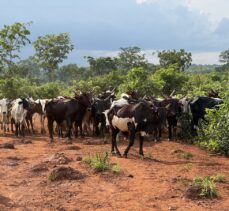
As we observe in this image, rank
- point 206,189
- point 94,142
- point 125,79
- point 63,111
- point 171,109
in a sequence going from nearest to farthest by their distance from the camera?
1. point 206,189
2. point 94,142
3. point 63,111
4. point 171,109
5. point 125,79

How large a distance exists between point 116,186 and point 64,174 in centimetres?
141

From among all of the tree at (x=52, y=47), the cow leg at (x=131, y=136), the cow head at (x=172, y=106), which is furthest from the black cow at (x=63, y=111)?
the tree at (x=52, y=47)

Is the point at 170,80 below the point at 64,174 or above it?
above

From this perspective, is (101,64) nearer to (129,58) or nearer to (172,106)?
(129,58)

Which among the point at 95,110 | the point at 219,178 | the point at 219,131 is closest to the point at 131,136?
the point at 219,131

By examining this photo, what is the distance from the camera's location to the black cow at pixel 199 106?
1817 centimetres

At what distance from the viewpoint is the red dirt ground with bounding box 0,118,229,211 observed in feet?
27.2

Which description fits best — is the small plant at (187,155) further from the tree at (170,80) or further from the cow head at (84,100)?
the tree at (170,80)

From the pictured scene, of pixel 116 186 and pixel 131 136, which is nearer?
pixel 116 186

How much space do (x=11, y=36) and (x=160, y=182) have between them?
16.4 meters

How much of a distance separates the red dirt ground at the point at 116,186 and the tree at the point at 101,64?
47091mm

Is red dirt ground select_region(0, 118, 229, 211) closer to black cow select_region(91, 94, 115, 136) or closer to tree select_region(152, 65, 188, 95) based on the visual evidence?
black cow select_region(91, 94, 115, 136)

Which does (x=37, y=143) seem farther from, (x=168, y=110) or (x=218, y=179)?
(x=218, y=179)

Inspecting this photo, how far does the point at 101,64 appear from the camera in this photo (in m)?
61.0
